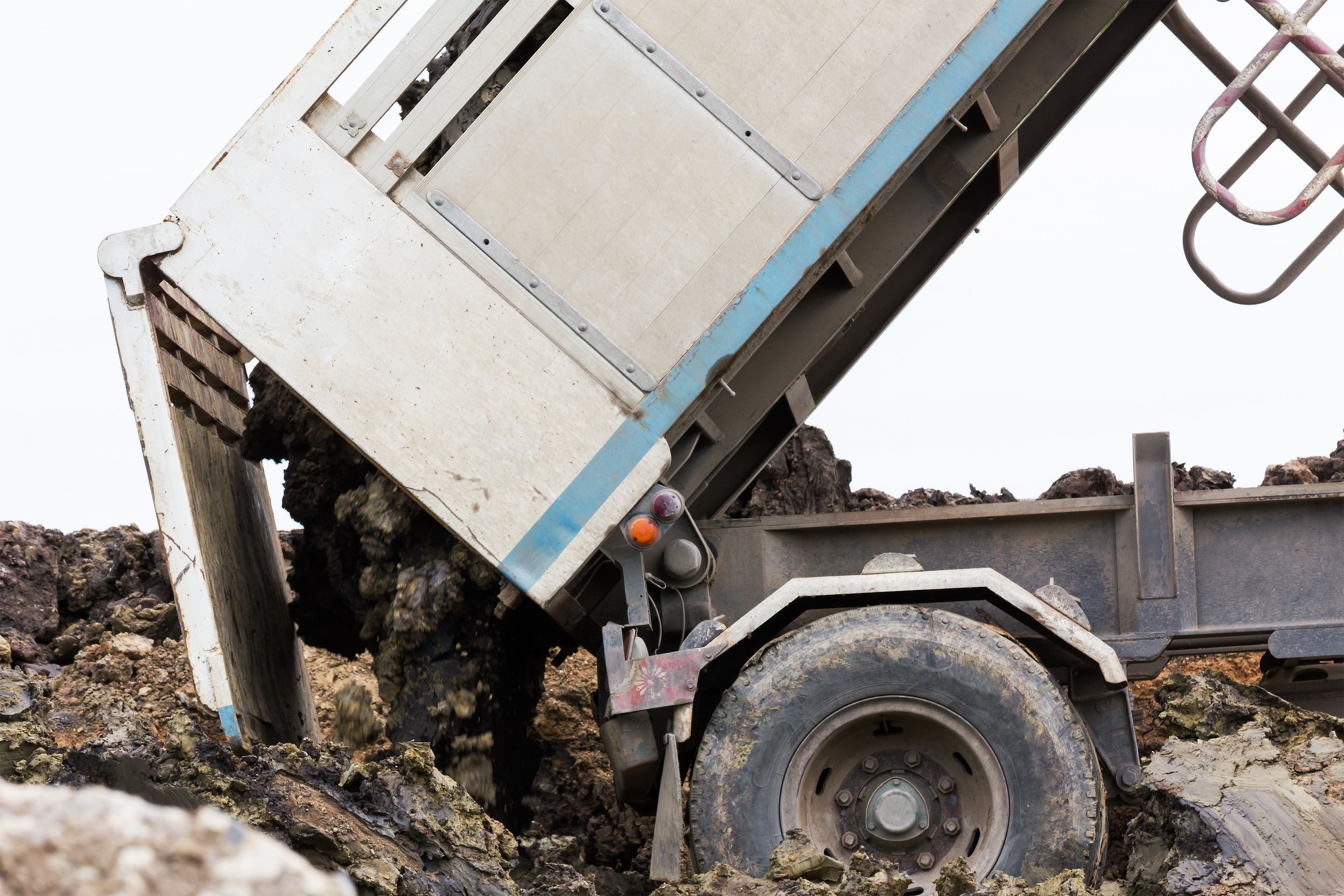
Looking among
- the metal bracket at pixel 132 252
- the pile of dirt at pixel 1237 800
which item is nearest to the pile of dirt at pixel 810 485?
the pile of dirt at pixel 1237 800

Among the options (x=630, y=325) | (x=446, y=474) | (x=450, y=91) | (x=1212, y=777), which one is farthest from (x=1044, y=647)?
(x=450, y=91)

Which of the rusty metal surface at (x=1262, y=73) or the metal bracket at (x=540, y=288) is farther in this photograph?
the rusty metal surface at (x=1262, y=73)

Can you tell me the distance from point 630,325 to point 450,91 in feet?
2.90

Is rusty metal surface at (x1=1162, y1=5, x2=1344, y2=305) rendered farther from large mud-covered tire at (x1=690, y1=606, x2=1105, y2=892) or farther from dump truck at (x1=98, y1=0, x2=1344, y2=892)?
large mud-covered tire at (x1=690, y1=606, x2=1105, y2=892)

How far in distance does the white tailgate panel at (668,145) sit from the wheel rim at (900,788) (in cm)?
131

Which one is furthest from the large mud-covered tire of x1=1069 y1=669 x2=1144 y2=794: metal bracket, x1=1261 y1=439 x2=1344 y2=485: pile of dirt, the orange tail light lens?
x1=1261 y1=439 x2=1344 y2=485: pile of dirt

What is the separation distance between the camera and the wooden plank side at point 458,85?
3705mm

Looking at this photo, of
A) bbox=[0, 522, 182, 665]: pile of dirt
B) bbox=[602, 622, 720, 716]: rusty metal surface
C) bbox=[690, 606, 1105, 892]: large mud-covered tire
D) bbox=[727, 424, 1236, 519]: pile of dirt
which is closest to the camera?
bbox=[690, 606, 1105, 892]: large mud-covered tire

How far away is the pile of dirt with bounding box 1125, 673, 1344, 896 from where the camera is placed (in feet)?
11.0

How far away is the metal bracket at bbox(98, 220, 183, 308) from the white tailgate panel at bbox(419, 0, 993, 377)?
917 millimetres

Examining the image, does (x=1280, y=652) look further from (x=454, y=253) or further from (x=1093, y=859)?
(x=454, y=253)

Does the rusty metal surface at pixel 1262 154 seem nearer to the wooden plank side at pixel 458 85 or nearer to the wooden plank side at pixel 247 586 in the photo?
the wooden plank side at pixel 458 85

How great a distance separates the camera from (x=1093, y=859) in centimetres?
359

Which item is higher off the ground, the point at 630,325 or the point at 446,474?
the point at 630,325
